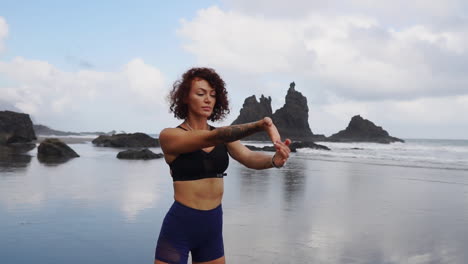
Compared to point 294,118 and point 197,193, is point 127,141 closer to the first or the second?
point 197,193

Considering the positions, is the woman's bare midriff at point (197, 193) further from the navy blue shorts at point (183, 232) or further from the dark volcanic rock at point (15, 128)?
the dark volcanic rock at point (15, 128)

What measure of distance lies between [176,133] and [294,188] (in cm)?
947

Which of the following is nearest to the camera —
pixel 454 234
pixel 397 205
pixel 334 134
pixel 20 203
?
pixel 454 234

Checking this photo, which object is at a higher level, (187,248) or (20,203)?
(187,248)

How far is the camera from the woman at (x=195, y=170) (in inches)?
104

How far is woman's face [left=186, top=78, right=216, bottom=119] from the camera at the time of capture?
2.82 m

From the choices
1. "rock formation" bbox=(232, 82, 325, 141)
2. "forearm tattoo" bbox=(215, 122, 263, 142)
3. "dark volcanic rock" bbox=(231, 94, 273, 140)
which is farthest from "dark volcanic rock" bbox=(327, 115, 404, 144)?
"forearm tattoo" bbox=(215, 122, 263, 142)

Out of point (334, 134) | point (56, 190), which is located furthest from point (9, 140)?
point (334, 134)

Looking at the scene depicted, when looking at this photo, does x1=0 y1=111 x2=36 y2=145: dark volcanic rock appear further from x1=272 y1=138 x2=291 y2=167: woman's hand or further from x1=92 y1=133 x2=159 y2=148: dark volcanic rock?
x1=272 y1=138 x2=291 y2=167: woman's hand

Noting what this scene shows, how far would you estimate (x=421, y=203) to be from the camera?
9.82 meters

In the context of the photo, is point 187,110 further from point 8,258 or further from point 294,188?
point 294,188

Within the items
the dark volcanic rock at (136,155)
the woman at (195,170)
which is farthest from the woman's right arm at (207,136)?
the dark volcanic rock at (136,155)

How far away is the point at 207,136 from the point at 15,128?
121 feet

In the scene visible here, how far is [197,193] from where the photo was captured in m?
2.71
